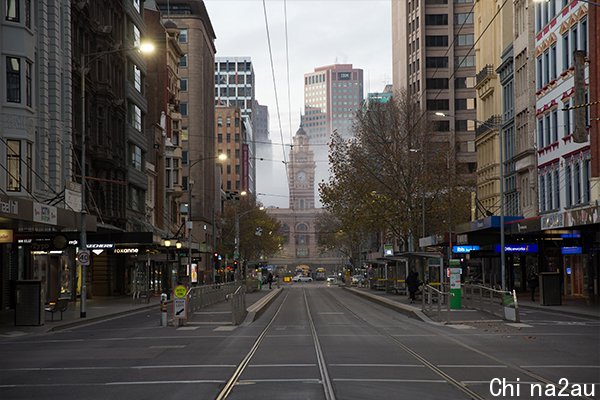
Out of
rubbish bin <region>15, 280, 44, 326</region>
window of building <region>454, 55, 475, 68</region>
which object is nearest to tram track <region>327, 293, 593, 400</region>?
rubbish bin <region>15, 280, 44, 326</region>

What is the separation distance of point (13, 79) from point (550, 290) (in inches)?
1095

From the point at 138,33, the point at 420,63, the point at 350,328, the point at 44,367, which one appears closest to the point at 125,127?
the point at 138,33

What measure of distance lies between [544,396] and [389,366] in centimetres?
496

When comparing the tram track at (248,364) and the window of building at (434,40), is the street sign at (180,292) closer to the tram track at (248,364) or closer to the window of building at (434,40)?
the tram track at (248,364)

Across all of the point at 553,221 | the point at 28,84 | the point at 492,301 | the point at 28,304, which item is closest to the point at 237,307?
the point at 28,304

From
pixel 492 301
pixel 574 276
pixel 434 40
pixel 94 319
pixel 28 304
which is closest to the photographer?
pixel 28 304

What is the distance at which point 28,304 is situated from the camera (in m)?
33.8

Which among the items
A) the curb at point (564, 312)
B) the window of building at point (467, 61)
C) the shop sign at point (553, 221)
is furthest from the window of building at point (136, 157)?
the window of building at point (467, 61)

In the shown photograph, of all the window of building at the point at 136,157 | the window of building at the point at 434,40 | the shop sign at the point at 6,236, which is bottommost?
Answer: the shop sign at the point at 6,236

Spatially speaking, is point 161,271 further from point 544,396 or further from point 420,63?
point 544,396

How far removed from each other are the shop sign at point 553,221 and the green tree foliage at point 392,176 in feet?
64.0

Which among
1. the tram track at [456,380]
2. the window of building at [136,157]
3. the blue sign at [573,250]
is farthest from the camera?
the window of building at [136,157]

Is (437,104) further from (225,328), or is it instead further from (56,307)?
(225,328)

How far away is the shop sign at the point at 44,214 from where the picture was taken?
33875 mm
